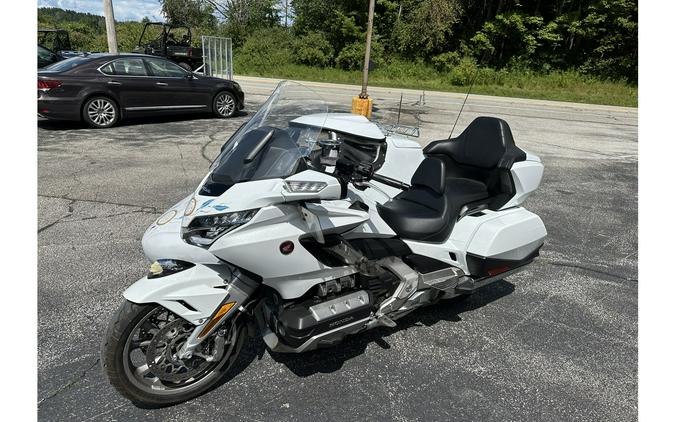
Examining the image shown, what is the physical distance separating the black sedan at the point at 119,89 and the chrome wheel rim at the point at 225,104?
0.03 m

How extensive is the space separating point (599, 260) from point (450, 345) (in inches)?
95.0

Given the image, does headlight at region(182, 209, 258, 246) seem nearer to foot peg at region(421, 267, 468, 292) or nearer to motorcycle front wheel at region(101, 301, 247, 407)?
motorcycle front wheel at region(101, 301, 247, 407)

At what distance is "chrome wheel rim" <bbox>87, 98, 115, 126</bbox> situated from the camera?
348 inches

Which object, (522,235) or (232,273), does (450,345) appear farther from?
(232,273)

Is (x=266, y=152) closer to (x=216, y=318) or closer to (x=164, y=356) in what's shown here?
(x=216, y=318)

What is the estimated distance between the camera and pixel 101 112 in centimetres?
898

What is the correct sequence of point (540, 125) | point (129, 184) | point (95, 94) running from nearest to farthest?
point (129, 184), point (95, 94), point (540, 125)

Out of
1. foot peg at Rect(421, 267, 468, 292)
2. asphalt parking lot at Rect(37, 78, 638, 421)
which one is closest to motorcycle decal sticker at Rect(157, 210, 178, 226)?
asphalt parking lot at Rect(37, 78, 638, 421)

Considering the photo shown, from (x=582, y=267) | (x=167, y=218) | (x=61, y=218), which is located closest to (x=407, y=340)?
(x=167, y=218)

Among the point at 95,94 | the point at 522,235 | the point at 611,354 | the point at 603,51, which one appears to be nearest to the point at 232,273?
the point at 522,235

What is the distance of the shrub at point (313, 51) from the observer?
92.5 feet

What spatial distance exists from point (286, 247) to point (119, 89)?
29.0 feet

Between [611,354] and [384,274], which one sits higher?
[384,274]

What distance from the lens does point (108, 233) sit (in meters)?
4.25
